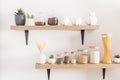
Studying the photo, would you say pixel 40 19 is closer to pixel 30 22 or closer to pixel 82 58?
pixel 30 22

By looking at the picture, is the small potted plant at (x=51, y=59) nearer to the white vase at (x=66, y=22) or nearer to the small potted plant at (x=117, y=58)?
the white vase at (x=66, y=22)

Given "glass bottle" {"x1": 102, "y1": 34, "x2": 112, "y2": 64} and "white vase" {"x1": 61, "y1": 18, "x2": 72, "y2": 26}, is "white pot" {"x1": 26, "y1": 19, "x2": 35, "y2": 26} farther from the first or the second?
"glass bottle" {"x1": 102, "y1": 34, "x2": 112, "y2": 64}

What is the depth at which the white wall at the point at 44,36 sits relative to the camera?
132 cm

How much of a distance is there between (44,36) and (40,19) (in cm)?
12

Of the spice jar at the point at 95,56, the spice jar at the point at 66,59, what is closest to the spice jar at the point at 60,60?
the spice jar at the point at 66,59

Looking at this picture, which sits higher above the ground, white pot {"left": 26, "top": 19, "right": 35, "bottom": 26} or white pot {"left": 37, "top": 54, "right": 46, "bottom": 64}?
white pot {"left": 26, "top": 19, "right": 35, "bottom": 26}

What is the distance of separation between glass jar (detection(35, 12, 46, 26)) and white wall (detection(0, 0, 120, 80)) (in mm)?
43

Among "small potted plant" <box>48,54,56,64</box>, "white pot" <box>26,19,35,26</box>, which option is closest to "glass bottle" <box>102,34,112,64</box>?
"small potted plant" <box>48,54,56,64</box>

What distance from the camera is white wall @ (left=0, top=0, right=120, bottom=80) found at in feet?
4.33

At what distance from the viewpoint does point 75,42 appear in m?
1.35

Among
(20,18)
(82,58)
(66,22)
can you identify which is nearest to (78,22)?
(66,22)

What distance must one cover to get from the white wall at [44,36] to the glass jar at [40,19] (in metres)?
0.04

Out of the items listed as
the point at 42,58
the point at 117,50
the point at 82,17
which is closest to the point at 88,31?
the point at 82,17

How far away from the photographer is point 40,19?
1266 mm
